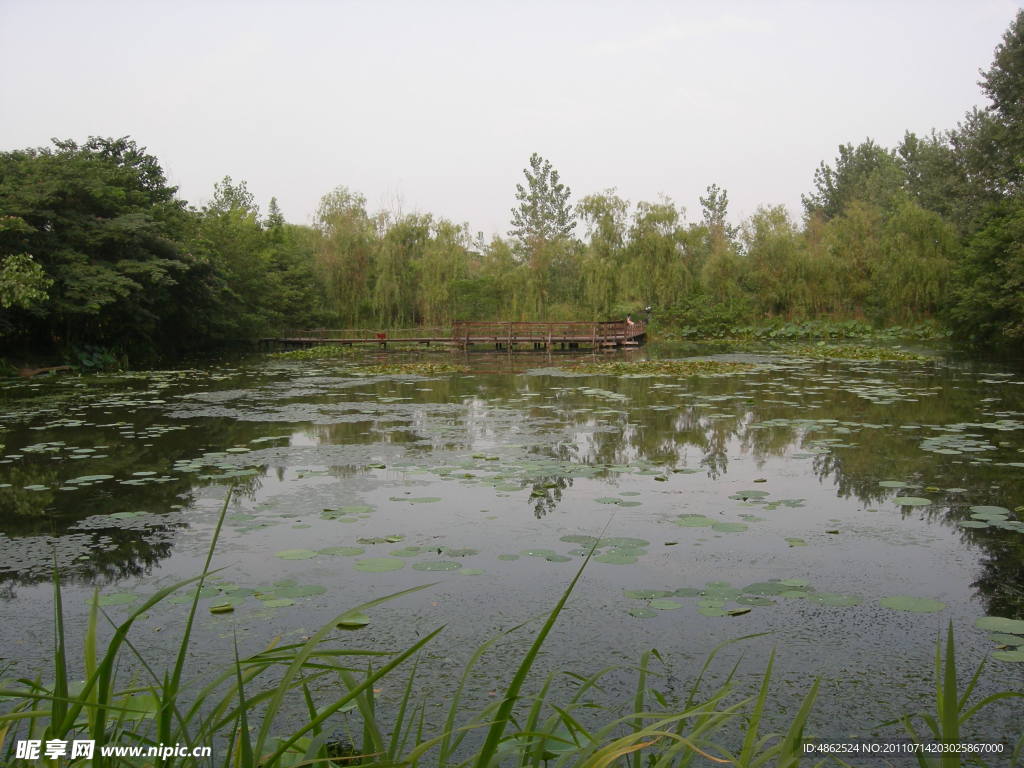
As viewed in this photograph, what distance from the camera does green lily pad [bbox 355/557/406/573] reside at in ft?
12.7

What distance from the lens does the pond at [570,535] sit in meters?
2.97

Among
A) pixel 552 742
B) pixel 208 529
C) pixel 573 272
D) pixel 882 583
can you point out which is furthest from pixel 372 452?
pixel 573 272

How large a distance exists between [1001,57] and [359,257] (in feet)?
91.4

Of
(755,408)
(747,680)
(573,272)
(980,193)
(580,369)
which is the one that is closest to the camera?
(747,680)

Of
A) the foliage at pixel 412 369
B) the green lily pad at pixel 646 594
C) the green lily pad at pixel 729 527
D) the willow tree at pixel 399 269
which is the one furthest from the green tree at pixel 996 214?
the willow tree at pixel 399 269

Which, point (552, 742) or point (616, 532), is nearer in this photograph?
point (552, 742)

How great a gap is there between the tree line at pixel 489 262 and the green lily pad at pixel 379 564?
16.2 m

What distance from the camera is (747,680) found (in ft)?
8.77

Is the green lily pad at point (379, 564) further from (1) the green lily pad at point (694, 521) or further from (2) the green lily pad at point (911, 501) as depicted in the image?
(2) the green lily pad at point (911, 501)

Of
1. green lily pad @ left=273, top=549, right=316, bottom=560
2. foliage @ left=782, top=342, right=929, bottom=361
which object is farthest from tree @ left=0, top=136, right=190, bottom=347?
foliage @ left=782, top=342, right=929, bottom=361

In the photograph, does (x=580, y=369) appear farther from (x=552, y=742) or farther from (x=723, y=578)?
(x=552, y=742)

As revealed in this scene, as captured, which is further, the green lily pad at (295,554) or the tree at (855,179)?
the tree at (855,179)

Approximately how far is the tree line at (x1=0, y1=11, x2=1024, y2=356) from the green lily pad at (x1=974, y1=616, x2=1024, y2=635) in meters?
18.4

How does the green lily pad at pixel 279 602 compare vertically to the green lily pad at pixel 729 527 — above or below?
below
